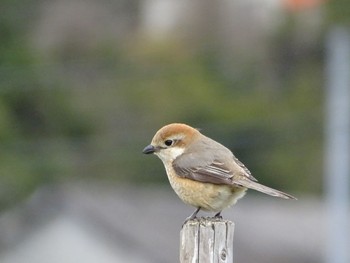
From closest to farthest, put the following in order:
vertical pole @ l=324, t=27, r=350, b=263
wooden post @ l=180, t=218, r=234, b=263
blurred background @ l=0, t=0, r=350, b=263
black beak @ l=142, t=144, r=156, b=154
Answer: wooden post @ l=180, t=218, r=234, b=263, black beak @ l=142, t=144, r=156, b=154, vertical pole @ l=324, t=27, r=350, b=263, blurred background @ l=0, t=0, r=350, b=263

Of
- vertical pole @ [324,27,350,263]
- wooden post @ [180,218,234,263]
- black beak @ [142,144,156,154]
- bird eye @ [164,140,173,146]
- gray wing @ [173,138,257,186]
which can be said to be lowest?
wooden post @ [180,218,234,263]

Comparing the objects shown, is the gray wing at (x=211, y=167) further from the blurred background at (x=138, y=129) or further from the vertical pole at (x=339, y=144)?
the vertical pole at (x=339, y=144)

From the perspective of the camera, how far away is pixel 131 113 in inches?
1316

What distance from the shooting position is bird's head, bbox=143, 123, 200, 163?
37.1ft

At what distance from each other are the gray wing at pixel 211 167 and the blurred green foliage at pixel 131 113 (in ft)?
55.7

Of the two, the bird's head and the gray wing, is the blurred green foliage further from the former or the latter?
the gray wing

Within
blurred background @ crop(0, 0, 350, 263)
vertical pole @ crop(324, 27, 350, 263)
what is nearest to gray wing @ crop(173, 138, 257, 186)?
blurred background @ crop(0, 0, 350, 263)

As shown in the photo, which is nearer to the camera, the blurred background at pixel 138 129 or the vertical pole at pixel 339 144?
the vertical pole at pixel 339 144

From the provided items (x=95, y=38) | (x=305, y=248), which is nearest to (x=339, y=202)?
(x=305, y=248)

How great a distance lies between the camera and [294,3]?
44.0 meters

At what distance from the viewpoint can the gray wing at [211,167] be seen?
35.5 ft

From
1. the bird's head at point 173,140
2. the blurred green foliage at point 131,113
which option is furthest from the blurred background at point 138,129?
the bird's head at point 173,140

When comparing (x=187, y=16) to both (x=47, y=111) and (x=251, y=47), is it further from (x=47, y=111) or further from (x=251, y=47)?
(x=47, y=111)

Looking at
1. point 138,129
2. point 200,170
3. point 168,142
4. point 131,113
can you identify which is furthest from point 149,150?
point 131,113
